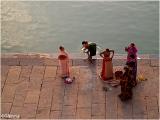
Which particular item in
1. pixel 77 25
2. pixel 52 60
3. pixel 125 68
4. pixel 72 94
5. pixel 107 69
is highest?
pixel 77 25

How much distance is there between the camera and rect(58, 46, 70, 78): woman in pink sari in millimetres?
10713

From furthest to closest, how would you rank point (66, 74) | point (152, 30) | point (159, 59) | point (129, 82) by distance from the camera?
point (152, 30)
point (159, 59)
point (66, 74)
point (129, 82)

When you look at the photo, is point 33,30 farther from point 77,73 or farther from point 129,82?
point 129,82

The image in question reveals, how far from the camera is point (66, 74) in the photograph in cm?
1103

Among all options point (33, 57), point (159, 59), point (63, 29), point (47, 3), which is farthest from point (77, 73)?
point (47, 3)

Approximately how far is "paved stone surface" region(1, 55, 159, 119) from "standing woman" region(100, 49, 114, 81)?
26 centimetres

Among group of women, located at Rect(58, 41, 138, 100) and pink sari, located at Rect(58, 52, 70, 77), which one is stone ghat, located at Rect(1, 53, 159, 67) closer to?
group of women, located at Rect(58, 41, 138, 100)

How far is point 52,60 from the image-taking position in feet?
39.0

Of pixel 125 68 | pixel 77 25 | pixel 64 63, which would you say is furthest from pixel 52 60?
pixel 77 25

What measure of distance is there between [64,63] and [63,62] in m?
0.06

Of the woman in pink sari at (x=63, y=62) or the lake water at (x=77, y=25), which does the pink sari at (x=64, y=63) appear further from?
the lake water at (x=77, y=25)

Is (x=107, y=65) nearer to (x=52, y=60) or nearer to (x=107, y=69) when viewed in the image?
(x=107, y=69)

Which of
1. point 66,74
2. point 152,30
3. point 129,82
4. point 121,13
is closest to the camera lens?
point 129,82

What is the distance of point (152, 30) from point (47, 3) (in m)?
5.05
